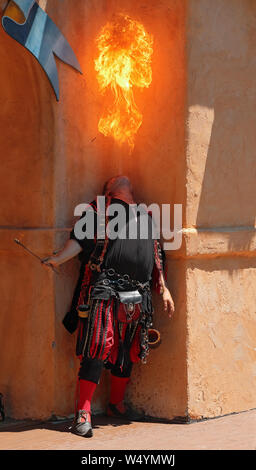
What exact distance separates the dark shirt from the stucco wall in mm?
338

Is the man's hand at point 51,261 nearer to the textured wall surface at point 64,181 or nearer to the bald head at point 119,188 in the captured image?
the textured wall surface at point 64,181

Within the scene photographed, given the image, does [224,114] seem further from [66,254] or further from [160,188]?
[66,254]

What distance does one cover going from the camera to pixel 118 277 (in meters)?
6.70

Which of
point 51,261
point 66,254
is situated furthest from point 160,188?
point 51,261

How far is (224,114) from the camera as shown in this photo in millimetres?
7141

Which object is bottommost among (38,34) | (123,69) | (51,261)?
(51,261)

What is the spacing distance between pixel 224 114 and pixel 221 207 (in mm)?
772

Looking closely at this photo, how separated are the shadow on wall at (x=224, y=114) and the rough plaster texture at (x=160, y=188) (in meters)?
0.01

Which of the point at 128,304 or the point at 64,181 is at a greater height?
the point at 64,181

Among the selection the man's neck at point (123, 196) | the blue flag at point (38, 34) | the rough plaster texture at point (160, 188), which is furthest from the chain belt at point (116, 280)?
the blue flag at point (38, 34)

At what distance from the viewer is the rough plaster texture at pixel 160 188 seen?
22.6ft

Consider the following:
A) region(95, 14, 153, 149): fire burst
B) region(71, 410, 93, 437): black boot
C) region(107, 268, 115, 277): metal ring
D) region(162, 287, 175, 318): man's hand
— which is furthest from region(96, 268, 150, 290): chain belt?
region(95, 14, 153, 149): fire burst

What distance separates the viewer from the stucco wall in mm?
6926

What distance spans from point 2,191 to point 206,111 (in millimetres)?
1810
